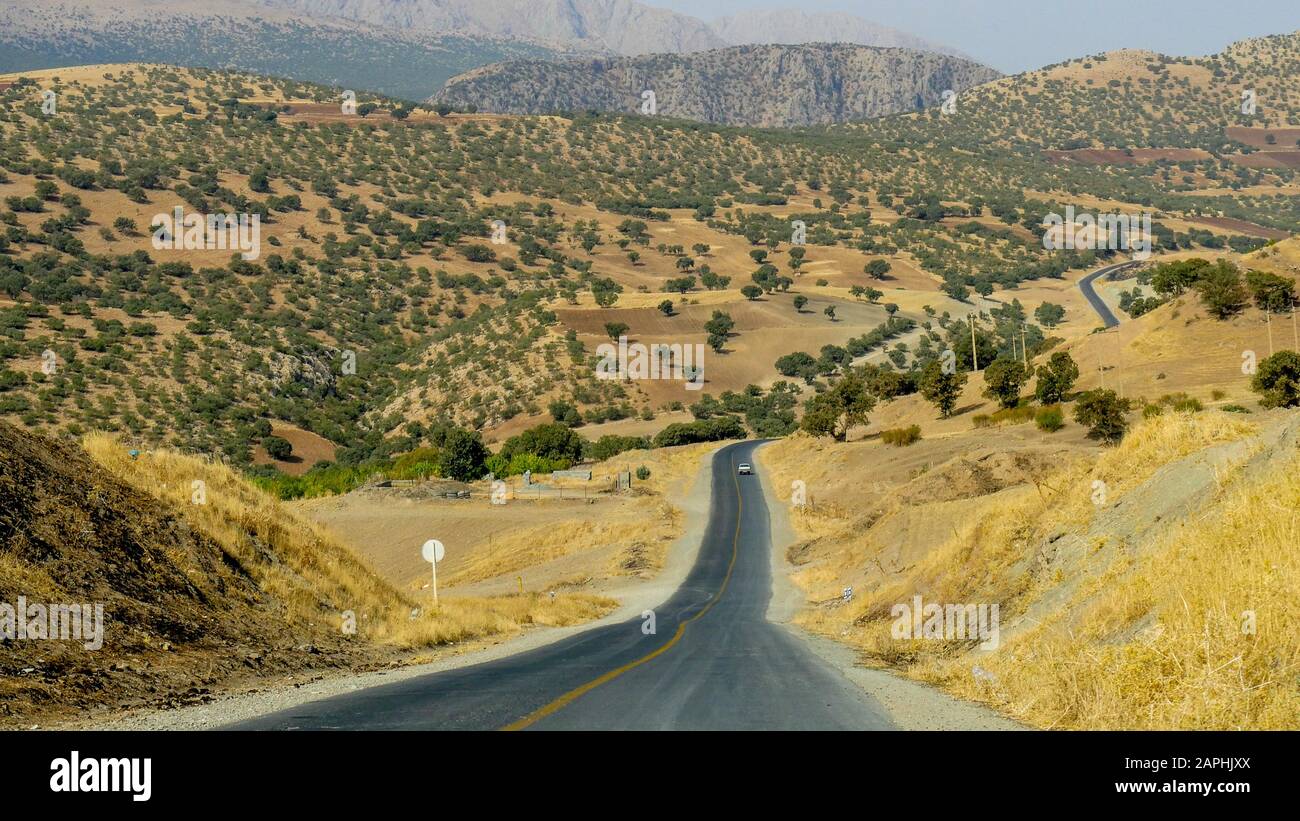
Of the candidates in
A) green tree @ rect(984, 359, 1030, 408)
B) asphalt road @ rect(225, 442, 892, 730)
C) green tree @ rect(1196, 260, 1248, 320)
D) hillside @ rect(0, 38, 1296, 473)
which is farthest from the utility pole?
asphalt road @ rect(225, 442, 892, 730)

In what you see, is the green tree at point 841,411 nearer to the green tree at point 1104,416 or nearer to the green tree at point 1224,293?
the green tree at point 1224,293

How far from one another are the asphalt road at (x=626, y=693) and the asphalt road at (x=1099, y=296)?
10243cm

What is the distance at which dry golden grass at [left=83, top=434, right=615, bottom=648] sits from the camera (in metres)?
20.1

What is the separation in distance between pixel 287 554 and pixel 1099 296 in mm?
136265

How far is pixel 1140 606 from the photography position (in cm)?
1181

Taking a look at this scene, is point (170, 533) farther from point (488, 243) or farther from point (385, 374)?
point (488, 243)

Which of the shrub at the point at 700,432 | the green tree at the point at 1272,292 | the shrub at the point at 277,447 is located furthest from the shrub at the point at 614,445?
the green tree at the point at 1272,292

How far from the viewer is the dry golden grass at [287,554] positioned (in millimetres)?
20078

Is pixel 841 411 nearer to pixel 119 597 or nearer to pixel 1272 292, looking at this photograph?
pixel 1272 292

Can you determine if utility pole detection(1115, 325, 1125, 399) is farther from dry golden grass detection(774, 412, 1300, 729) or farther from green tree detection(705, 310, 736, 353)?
green tree detection(705, 310, 736, 353)

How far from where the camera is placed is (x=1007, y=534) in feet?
67.7

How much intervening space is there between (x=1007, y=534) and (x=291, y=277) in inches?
4944

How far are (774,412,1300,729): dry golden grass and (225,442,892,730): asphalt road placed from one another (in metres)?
1.78
